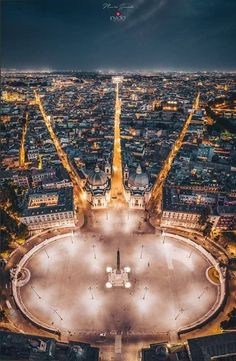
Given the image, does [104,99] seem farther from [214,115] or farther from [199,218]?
[199,218]

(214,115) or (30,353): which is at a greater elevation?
(214,115)

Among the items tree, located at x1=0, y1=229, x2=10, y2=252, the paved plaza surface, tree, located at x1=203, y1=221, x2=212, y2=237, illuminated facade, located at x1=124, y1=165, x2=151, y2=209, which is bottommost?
the paved plaza surface

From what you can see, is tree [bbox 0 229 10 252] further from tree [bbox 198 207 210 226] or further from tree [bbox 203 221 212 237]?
tree [bbox 203 221 212 237]

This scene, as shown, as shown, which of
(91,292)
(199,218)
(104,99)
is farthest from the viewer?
(104,99)

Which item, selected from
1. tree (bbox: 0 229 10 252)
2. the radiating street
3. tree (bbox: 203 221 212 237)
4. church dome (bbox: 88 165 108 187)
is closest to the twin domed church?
church dome (bbox: 88 165 108 187)

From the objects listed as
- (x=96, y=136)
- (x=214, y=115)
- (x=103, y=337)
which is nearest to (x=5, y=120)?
(x=96, y=136)

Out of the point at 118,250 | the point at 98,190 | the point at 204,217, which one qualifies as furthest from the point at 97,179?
the point at 204,217

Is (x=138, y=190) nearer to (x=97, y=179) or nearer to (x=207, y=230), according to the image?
(x=97, y=179)

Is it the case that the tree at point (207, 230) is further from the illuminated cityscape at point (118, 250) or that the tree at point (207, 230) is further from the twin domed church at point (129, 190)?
the twin domed church at point (129, 190)
